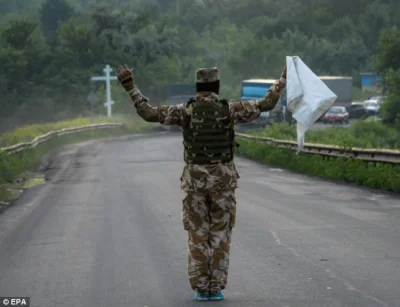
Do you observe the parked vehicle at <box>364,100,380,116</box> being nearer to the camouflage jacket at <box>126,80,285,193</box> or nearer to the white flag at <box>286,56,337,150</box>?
the white flag at <box>286,56,337,150</box>

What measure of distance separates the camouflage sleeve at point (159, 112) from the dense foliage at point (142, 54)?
51.8m

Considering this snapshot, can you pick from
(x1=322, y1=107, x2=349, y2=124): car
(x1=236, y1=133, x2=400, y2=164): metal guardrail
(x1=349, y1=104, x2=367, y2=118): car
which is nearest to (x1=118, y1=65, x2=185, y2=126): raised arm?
(x1=236, y1=133, x2=400, y2=164): metal guardrail

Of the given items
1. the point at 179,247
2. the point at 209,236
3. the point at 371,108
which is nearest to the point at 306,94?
the point at 209,236

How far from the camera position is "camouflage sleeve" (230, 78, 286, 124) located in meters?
8.88

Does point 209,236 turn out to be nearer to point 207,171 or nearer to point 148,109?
point 207,171

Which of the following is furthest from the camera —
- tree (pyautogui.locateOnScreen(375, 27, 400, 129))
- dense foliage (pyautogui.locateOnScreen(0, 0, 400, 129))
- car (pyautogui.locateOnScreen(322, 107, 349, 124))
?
dense foliage (pyautogui.locateOnScreen(0, 0, 400, 129))

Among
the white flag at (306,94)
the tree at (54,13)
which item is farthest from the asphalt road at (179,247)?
the tree at (54,13)

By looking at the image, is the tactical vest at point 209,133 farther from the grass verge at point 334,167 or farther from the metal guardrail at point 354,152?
the metal guardrail at point 354,152

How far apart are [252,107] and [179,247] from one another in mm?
3375

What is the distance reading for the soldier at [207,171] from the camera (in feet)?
28.9

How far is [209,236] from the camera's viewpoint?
8914 millimetres

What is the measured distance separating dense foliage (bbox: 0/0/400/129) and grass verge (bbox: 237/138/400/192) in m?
30.3

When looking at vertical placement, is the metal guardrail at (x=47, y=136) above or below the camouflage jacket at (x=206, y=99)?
below

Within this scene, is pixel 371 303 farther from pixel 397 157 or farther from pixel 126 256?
pixel 397 157
